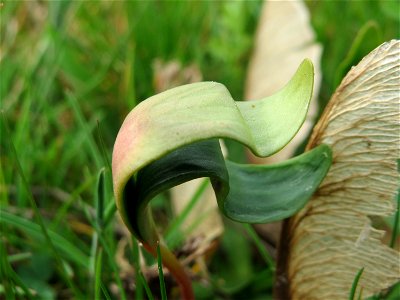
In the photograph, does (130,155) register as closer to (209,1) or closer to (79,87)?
(79,87)

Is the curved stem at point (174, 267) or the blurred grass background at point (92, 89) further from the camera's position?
the blurred grass background at point (92, 89)

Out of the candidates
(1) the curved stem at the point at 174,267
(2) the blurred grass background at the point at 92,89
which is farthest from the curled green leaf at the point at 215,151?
(2) the blurred grass background at the point at 92,89

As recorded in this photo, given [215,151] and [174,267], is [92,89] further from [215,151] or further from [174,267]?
[215,151]

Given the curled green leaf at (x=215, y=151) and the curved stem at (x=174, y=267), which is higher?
the curled green leaf at (x=215, y=151)

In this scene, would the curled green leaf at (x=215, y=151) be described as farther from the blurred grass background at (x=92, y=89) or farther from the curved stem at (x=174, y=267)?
the blurred grass background at (x=92, y=89)

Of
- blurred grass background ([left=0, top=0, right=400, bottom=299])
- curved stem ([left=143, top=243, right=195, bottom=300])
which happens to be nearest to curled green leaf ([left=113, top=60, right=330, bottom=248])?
curved stem ([left=143, top=243, right=195, bottom=300])

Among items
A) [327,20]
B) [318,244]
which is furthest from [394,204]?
[327,20]
